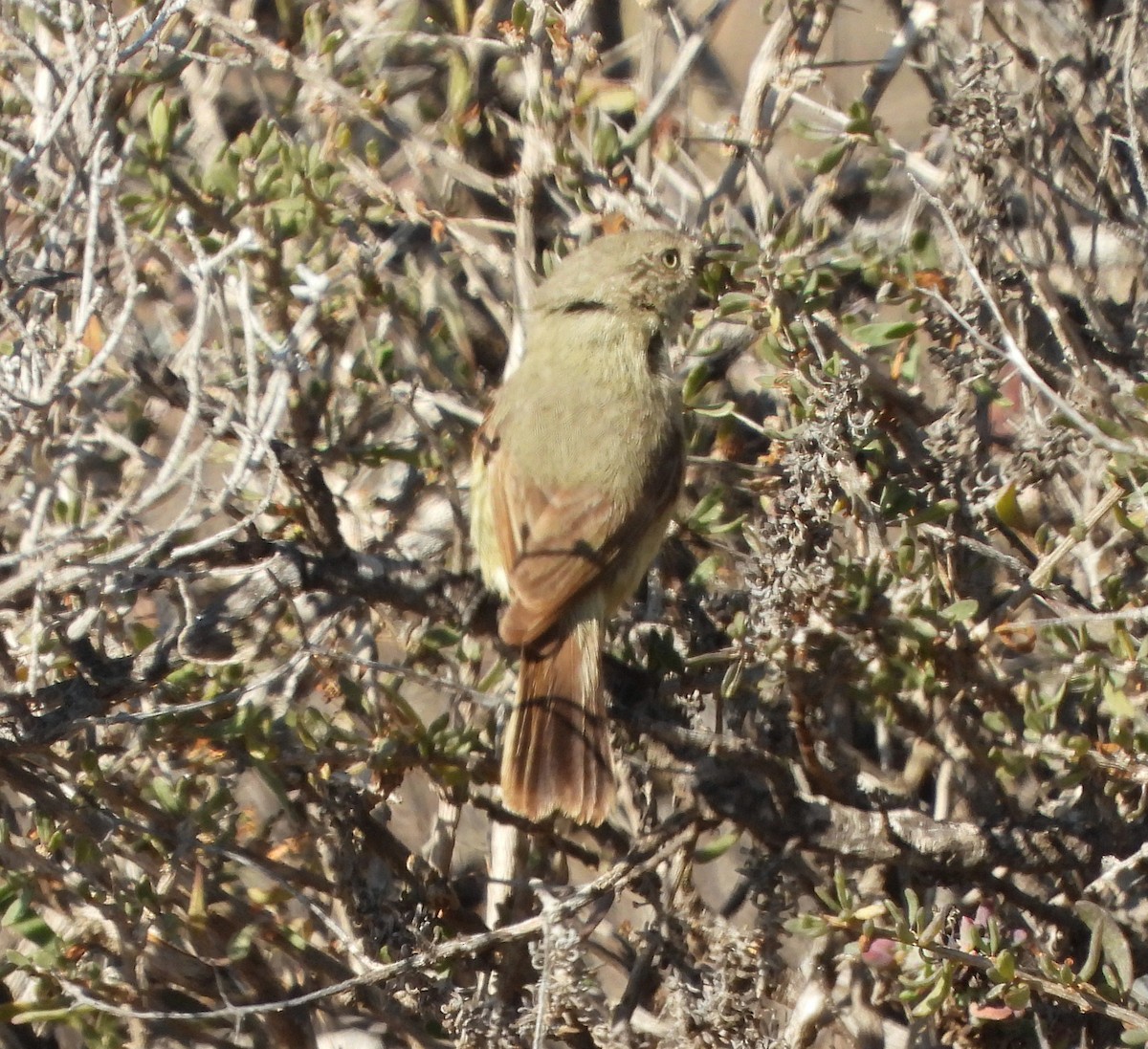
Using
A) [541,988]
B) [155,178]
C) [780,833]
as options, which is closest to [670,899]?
[780,833]

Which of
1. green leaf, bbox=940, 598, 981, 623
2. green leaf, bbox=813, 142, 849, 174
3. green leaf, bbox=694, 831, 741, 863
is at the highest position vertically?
green leaf, bbox=813, 142, 849, 174

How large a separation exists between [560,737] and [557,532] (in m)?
0.65

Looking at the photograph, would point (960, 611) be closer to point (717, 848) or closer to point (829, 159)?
point (717, 848)

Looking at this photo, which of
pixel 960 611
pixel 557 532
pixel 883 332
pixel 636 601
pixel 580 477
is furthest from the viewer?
pixel 636 601

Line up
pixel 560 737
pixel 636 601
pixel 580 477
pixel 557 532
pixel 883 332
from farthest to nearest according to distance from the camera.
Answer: pixel 636 601 → pixel 580 477 → pixel 557 532 → pixel 560 737 → pixel 883 332

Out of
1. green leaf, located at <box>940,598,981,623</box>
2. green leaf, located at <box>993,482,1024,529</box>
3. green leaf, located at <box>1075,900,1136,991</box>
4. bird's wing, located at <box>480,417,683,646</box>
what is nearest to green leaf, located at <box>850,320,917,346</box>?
green leaf, located at <box>993,482,1024,529</box>

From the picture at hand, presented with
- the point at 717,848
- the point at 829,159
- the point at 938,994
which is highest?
the point at 829,159

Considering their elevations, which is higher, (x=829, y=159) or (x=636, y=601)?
(x=829, y=159)

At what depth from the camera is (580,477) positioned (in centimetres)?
375

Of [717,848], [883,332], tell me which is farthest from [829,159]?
[717,848]

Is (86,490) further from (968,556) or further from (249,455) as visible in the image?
(968,556)

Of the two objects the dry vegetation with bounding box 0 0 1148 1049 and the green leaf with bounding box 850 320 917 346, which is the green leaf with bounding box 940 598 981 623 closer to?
the dry vegetation with bounding box 0 0 1148 1049

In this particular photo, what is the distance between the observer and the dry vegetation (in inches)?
110

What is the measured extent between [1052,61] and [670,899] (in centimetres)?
216
